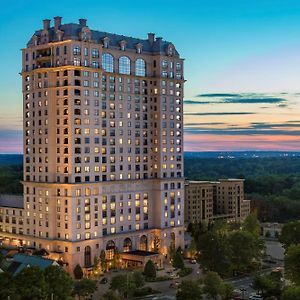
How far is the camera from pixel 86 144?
375 feet

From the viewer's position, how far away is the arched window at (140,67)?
12619 centimetres

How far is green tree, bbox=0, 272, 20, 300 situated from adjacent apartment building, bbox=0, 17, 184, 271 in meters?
31.7

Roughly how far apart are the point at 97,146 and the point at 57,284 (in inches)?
1604

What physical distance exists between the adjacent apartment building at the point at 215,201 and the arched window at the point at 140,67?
51.5m

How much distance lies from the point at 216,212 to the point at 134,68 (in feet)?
235

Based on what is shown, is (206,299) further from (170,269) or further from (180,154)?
(180,154)

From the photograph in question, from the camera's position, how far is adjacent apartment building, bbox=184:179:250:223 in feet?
565

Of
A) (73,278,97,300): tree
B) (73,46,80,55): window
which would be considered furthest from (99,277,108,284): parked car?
(73,46,80,55): window

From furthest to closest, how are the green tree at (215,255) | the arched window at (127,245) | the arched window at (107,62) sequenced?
the arched window at (127,245) < the arched window at (107,62) < the green tree at (215,255)

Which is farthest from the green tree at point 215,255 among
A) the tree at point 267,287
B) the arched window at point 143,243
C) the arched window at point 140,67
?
the arched window at point 140,67

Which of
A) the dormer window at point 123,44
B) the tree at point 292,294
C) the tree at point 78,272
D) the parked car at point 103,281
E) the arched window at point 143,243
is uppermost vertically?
the dormer window at point 123,44

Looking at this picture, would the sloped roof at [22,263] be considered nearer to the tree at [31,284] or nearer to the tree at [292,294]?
the tree at [31,284]

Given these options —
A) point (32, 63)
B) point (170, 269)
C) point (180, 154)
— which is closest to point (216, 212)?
point (180, 154)

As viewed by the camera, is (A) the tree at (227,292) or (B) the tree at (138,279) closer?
(A) the tree at (227,292)
